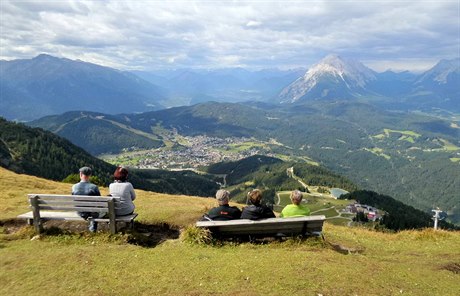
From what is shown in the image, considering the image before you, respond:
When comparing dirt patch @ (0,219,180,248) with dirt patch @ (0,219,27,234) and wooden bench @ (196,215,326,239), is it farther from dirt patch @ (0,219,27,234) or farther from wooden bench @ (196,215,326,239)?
wooden bench @ (196,215,326,239)

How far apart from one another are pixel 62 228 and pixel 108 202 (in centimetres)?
317

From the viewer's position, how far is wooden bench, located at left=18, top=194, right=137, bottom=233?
15227 mm

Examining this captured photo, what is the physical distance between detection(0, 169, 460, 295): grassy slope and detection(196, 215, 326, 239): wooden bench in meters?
0.58

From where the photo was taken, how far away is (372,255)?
1655 cm

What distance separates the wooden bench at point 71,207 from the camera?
15.2 m

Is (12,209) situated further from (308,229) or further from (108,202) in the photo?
(308,229)

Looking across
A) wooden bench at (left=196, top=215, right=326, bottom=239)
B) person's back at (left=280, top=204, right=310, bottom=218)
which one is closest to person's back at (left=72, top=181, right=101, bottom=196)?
wooden bench at (left=196, top=215, right=326, bottom=239)

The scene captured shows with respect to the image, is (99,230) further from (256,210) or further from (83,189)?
(256,210)

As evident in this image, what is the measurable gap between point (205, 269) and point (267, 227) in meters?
3.87

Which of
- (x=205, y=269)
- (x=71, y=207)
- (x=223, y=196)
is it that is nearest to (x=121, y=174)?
(x=71, y=207)

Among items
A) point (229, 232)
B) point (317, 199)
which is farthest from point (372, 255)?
point (317, 199)

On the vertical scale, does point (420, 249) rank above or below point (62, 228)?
below

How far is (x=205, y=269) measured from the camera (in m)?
12.0

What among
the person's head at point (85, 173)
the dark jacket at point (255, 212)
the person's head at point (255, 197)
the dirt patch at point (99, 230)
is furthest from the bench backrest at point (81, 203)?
the person's head at point (255, 197)
